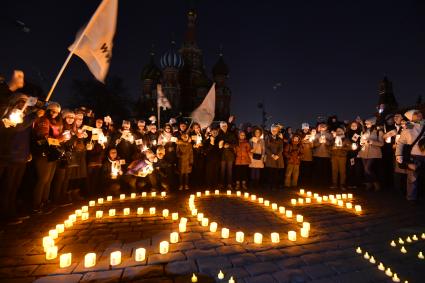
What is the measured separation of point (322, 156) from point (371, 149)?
1.60 m

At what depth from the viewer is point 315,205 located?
23.0ft

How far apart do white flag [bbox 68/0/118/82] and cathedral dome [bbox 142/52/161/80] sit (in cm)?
6165

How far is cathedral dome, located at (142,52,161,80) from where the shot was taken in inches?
2576

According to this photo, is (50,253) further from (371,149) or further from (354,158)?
(354,158)

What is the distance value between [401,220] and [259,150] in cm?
473

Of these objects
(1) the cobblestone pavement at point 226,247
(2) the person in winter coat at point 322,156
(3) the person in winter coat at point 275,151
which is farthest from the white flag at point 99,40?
(2) the person in winter coat at point 322,156

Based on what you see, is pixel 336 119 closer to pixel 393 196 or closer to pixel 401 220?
pixel 393 196

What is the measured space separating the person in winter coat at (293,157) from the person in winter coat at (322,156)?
769 millimetres

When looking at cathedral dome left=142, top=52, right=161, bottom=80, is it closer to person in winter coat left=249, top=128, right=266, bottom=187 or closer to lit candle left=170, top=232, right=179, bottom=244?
person in winter coat left=249, top=128, right=266, bottom=187

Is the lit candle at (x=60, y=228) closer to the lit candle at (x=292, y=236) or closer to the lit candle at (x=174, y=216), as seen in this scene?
the lit candle at (x=174, y=216)

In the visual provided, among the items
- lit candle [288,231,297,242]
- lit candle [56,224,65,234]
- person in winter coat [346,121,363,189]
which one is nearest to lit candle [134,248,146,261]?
lit candle [56,224,65,234]

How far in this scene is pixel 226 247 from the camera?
13.6 feet

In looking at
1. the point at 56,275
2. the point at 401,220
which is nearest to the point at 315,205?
the point at 401,220

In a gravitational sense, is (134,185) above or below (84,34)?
below
